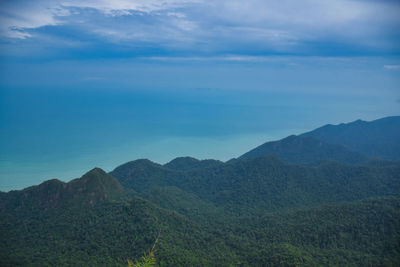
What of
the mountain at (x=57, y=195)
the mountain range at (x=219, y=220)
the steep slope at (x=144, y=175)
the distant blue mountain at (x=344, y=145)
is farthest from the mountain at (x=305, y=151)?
the mountain at (x=57, y=195)

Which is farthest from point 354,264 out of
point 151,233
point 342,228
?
point 151,233

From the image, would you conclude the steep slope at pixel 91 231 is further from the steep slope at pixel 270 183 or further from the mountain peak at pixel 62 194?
the steep slope at pixel 270 183

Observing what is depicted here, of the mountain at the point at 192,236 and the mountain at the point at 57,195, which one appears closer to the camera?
the mountain at the point at 192,236

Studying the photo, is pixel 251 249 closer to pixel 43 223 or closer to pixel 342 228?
pixel 342 228

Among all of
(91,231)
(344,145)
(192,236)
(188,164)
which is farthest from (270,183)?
(344,145)

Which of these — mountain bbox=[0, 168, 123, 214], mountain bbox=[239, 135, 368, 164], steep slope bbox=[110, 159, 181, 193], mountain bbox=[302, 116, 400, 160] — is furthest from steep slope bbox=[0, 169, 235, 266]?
mountain bbox=[302, 116, 400, 160]

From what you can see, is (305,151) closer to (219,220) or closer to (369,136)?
(369,136)
